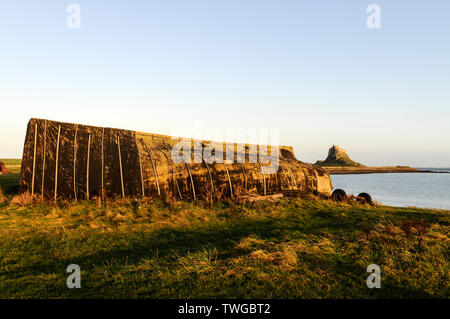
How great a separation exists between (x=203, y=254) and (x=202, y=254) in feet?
0.09

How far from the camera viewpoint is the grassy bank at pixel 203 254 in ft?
17.1

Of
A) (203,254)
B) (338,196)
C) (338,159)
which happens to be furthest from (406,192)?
(338,159)

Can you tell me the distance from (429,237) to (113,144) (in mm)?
14185

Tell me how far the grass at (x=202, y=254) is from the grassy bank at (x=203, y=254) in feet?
0.09

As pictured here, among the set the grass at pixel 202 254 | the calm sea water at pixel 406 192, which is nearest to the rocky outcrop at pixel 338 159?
the calm sea water at pixel 406 192

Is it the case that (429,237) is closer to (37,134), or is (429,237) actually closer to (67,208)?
(67,208)

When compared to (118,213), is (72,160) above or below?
above

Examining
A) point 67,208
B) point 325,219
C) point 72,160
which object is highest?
point 72,160

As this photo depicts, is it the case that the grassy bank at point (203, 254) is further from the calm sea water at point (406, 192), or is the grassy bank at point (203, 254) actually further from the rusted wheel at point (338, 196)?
the calm sea water at point (406, 192)

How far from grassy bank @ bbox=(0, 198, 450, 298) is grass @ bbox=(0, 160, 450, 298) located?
3 centimetres

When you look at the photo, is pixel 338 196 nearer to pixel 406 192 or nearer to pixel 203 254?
pixel 203 254
